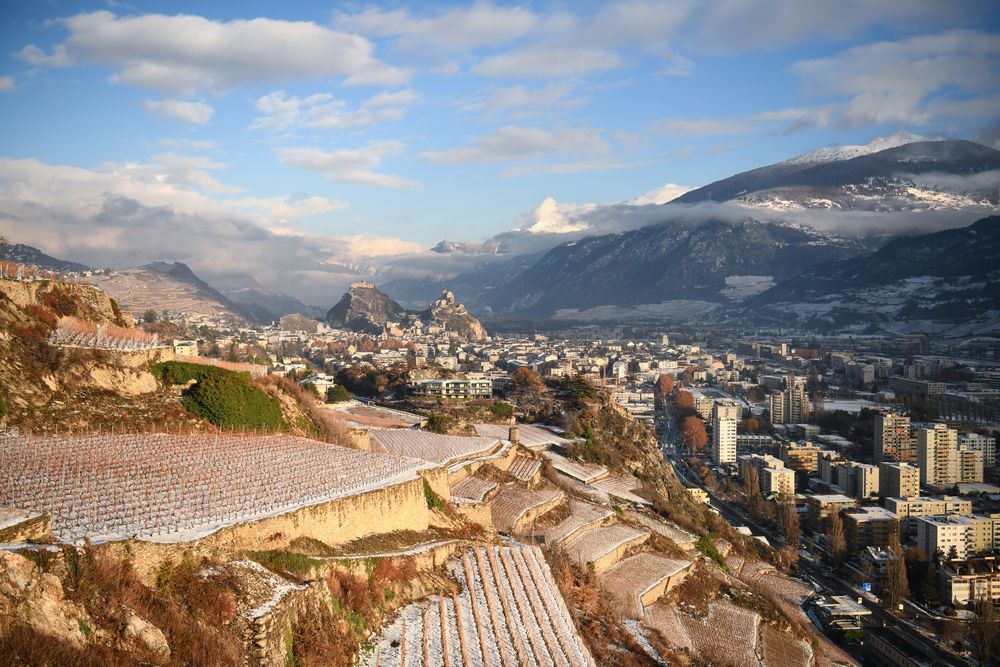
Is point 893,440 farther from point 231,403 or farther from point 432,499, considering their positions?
point 231,403

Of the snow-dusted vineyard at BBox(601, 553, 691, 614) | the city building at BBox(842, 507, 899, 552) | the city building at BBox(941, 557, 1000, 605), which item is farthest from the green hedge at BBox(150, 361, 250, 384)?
the city building at BBox(842, 507, 899, 552)

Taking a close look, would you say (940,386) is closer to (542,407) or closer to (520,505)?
(542,407)

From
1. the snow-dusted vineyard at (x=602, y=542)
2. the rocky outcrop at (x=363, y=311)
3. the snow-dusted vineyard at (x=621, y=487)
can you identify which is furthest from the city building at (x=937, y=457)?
the rocky outcrop at (x=363, y=311)

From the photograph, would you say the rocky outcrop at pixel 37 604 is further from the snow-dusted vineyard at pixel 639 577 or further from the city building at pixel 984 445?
the city building at pixel 984 445

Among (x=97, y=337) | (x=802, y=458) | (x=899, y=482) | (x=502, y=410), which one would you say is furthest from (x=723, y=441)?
(x=97, y=337)

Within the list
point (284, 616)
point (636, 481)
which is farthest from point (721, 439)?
point (284, 616)

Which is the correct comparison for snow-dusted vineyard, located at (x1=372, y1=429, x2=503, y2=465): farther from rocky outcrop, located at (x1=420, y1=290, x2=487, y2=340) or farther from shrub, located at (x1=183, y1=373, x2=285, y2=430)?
rocky outcrop, located at (x1=420, y1=290, x2=487, y2=340)
